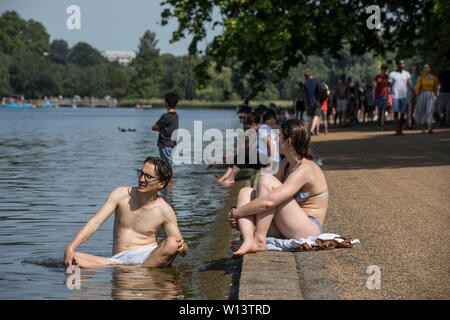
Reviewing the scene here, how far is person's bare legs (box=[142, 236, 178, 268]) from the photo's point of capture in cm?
695

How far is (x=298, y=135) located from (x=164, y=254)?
1.71 metres

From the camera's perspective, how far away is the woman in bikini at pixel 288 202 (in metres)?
6.36

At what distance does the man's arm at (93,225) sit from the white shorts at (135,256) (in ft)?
1.64

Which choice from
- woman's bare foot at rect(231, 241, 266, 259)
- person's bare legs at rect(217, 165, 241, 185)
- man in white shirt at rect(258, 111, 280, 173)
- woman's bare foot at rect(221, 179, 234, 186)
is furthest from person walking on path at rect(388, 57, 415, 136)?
woman's bare foot at rect(231, 241, 266, 259)

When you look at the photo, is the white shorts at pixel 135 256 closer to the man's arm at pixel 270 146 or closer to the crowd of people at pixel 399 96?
the man's arm at pixel 270 146

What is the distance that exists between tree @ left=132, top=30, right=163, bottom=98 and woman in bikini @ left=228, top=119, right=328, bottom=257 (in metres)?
180

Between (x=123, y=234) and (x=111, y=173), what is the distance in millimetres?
10138

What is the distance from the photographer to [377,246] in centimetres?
665

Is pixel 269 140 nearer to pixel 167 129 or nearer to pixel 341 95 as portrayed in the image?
pixel 167 129

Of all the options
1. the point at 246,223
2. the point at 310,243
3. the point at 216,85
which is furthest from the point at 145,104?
the point at 310,243

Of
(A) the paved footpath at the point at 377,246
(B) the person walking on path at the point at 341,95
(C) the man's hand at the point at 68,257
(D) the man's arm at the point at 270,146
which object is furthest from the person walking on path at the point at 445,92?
(C) the man's hand at the point at 68,257

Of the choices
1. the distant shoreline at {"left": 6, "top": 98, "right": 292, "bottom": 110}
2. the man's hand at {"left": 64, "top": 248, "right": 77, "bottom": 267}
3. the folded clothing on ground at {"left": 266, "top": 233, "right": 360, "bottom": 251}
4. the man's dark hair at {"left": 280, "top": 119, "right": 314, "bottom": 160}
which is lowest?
the distant shoreline at {"left": 6, "top": 98, "right": 292, "bottom": 110}

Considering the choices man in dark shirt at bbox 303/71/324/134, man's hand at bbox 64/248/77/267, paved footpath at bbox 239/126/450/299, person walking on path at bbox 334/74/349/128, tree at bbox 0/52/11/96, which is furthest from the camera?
tree at bbox 0/52/11/96

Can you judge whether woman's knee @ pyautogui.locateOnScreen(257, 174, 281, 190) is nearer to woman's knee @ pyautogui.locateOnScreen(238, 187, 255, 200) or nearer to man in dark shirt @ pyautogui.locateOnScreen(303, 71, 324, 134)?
woman's knee @ pyautogui.locateOnScreen(238, 187, 255, 200)
